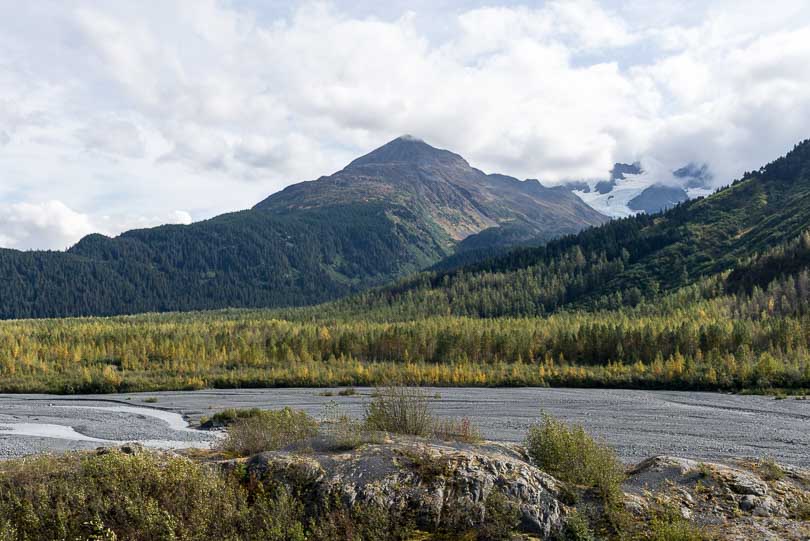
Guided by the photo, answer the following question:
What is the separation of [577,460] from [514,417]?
28.6 meters

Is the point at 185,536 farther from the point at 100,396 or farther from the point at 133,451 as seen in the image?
the point at 100,396

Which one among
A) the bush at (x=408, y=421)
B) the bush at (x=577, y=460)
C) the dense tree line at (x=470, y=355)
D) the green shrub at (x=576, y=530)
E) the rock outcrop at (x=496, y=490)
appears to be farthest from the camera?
the dense tree line at (x=470, y=355)

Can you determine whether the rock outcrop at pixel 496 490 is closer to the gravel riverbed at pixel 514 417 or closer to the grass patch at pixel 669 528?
the grass patch at pixel 669 528

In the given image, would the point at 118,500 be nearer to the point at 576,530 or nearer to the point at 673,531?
the point at 576,530

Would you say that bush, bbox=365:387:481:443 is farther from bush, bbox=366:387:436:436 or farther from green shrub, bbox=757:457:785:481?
green shrub, bbox=757:457:785:481

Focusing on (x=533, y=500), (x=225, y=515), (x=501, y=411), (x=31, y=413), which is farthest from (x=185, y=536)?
(x=31, y=413)

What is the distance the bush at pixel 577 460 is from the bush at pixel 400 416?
291 centimetres

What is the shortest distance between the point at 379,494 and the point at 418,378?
60594 mm

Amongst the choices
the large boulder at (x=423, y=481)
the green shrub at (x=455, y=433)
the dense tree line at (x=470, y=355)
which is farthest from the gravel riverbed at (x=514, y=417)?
the large boulder at (x=423, y=481)

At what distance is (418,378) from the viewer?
7062 centimetres

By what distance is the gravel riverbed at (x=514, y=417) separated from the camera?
2948cm

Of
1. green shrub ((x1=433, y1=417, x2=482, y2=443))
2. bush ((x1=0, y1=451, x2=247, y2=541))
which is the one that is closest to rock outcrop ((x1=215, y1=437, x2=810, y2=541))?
bush ((x1=0, y1=451, x2=247, y2=541))

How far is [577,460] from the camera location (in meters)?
13.0

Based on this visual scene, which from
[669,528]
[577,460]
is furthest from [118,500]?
[669,528]
